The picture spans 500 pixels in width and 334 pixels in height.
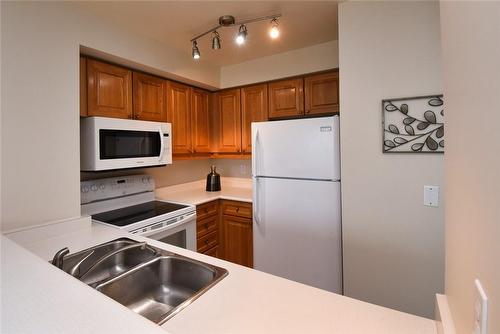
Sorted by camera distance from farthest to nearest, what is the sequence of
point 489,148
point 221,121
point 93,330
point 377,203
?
point 221,121
point 377,203
point 93,330
point 489,148

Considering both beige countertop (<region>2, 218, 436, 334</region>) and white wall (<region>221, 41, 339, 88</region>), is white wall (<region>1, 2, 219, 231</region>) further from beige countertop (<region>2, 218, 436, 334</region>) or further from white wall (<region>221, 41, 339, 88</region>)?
white wall (<region>221, 41, 339, 88</region>)

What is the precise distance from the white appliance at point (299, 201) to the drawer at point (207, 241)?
0.56 m

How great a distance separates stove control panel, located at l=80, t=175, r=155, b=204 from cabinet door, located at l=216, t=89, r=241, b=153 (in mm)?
946

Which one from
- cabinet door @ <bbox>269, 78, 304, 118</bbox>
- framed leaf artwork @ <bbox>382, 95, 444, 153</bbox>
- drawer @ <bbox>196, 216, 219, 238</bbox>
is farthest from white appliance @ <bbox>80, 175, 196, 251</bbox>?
framed leaf artwork @ <bbox>382, 95, 444, 153</bbox>

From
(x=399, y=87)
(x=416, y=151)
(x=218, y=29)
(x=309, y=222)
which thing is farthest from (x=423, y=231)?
(x=218, y=29)

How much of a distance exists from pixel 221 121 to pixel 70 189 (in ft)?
5.89

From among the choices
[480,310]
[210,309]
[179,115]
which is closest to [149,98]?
[179,115]

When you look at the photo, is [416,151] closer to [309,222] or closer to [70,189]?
[309,222]

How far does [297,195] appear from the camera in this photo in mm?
2041

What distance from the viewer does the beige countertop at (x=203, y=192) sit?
261cm

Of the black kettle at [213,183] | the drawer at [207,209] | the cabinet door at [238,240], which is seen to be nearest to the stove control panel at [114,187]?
the drawer at [207,209]

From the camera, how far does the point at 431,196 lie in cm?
151

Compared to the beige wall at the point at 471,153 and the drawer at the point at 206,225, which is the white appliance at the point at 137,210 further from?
the beige wall at the point at 471,153

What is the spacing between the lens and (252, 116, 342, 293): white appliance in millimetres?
1896
